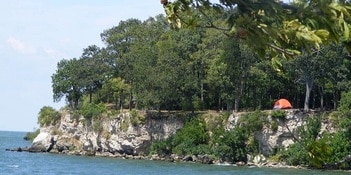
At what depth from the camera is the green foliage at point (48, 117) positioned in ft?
247

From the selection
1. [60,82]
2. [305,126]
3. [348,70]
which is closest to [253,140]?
[305,126]

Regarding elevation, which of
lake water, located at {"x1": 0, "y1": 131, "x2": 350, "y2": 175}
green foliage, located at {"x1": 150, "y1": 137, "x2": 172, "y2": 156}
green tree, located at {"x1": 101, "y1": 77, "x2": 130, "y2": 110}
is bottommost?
lake water, located at {"x1": 0, "y1": 131, "x2": 350, "y2": 175}

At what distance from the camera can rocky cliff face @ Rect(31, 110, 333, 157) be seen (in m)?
55.2

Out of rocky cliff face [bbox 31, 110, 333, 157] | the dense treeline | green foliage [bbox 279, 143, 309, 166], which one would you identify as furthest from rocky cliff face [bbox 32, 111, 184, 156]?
green foliage [bbox 279, 143, 309, 166]

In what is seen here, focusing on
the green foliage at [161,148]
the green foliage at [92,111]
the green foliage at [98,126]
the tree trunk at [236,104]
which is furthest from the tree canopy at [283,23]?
the green foliage at [92,111]

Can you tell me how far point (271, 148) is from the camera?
5562cm

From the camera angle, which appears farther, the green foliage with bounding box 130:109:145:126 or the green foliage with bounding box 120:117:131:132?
the green foliage with bounding box 120:117:131:132

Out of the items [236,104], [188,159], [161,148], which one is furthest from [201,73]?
[188,159]

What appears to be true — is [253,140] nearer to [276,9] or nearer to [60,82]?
[60,82]

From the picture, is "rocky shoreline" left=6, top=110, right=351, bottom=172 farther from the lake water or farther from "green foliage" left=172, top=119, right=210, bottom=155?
the lake water

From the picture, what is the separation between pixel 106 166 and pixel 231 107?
1546 centimetres

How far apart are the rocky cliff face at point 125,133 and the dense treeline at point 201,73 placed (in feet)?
5.90

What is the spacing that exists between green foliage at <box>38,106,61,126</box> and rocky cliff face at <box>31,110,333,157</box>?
0.71 m

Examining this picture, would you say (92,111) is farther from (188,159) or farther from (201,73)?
(188,159)
